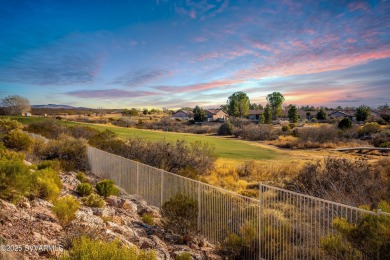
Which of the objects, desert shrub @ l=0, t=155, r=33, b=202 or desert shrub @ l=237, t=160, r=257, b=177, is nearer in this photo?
desert shrub @ l=0, t=155, r=33, b=202

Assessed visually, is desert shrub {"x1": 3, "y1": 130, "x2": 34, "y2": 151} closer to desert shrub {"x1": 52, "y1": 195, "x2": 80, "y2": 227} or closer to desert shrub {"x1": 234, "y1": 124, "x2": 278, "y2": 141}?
desert shrub {"x1": 52, "y1": 195, "x2": 80, "y2": 227}

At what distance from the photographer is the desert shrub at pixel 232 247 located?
7.26 metres

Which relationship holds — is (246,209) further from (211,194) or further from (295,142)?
(295,142)

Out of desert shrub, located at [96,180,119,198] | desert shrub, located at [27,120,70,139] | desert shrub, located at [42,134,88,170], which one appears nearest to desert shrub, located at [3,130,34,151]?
desert shrub, located at [42,134,88,170]

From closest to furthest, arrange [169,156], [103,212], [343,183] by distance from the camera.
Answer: [103,212], [343,183], [169,156]

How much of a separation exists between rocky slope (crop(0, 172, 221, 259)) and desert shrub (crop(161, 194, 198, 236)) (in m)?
0.23

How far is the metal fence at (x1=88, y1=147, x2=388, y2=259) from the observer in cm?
645

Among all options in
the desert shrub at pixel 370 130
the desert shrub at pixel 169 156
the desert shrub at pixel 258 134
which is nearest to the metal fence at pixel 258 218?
the desert shrub at pixel 169 156

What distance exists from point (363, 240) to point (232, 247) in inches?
116

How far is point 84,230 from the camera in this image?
5.65 metres

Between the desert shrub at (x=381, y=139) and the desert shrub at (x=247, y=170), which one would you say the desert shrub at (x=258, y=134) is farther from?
the desert shrub at (x=247, y=170)

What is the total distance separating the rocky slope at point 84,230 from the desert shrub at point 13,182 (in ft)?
0.82

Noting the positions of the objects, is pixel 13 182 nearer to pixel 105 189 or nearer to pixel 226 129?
pixel 105 189

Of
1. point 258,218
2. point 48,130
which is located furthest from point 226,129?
Answer: point 258,218
